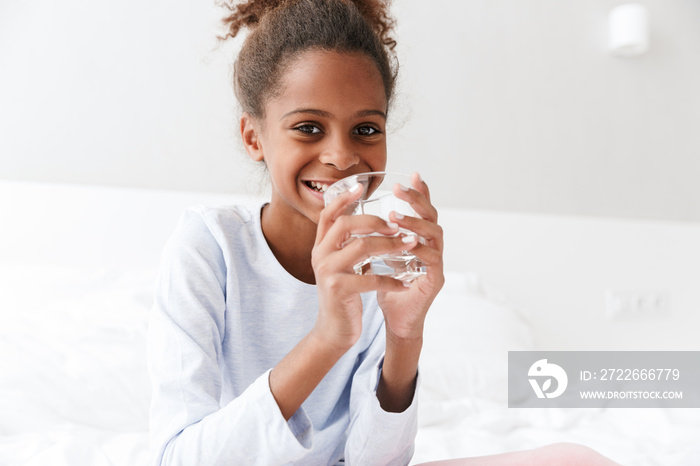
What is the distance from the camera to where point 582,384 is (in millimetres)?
1958

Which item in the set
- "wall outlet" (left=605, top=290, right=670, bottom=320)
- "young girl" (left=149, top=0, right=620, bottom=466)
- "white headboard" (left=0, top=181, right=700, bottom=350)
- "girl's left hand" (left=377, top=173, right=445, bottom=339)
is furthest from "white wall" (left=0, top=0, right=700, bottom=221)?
"girl's left hand" (left=377, top=173, right=445, bottom=339)

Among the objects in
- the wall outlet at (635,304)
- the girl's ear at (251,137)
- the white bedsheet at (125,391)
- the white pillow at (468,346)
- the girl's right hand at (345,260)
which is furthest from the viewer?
the wall outlet at (635,304)

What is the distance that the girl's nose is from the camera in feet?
2.69

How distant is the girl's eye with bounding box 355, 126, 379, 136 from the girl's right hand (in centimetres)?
21

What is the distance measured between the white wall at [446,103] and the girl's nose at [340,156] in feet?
2.80

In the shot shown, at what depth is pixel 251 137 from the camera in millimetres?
1001

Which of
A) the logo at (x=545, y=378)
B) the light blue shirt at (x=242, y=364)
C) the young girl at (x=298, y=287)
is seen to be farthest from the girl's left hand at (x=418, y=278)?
the logo at (x=545, y=378)

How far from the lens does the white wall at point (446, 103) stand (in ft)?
5.97

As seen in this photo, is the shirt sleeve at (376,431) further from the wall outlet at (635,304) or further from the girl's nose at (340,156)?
the wall outlet at (635,304)

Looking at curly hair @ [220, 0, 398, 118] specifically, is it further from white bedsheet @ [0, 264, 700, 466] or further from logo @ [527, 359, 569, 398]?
logo @ [527, 359, 569, 398]

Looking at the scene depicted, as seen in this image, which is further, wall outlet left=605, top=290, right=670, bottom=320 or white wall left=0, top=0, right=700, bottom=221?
wall outlet left=605, top=290, right=670, bottom=320

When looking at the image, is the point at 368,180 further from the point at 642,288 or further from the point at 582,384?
the point at 642,288

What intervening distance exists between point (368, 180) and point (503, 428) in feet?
2.85

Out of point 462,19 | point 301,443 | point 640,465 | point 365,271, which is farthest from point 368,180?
point 462,19
